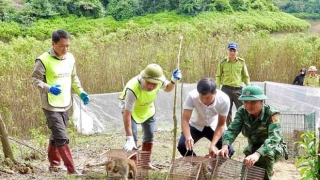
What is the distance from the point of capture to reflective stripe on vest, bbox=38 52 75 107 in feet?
18.0

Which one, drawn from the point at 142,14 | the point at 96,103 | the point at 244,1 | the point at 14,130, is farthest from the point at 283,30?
the point at 14,130

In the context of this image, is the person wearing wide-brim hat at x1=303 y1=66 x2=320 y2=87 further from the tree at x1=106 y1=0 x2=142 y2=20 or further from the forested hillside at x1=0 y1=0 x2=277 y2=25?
the tree at x1=106 y1=0 x2=142 y2=20

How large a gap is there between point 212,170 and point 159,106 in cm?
576

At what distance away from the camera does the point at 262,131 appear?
4449mm

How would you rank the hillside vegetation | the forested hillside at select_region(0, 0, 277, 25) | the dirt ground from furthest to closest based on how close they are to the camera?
the forested hillside at select_region(0, 0, 277, 25), the hillside vegetation, the dirt ground

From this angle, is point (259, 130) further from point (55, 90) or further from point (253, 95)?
point (55, 90)

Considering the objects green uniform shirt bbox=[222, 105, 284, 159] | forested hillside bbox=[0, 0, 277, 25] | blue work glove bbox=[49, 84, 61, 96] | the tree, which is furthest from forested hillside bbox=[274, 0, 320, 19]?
green uniform shirt bbox=[222, 105, 284, 159]

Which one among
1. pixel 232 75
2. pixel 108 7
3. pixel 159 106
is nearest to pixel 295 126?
pixel 232 75

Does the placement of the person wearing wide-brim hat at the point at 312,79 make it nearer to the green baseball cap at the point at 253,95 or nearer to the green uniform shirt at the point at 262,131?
the green uniform shirt at the point at 262,131

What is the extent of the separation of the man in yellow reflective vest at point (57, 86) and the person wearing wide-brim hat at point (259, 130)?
5.95ft

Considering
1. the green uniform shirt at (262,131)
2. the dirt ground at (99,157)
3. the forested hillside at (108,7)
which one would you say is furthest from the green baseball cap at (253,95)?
the forested hillside at (108,7)

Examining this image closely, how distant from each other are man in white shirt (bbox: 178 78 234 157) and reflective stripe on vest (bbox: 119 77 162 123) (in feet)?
1.50

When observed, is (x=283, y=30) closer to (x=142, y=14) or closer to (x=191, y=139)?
(x=142, y=14)

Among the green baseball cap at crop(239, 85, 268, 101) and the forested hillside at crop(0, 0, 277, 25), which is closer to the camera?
the green baseball cap at crop(239, 85, 268, 101)
